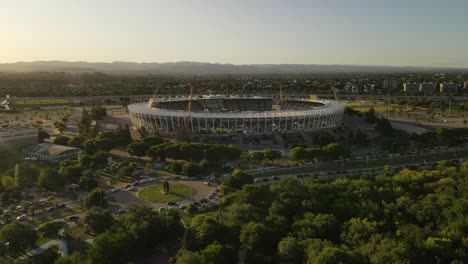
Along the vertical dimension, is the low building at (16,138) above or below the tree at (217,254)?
above

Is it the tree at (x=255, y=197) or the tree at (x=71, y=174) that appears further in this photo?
the tree at (x=71, y=174)

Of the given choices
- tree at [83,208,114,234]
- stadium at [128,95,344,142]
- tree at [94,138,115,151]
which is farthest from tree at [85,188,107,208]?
stadium at [128,95,344,142]

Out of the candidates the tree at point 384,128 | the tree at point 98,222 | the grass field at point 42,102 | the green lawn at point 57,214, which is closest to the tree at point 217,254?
the tree at point 98,222

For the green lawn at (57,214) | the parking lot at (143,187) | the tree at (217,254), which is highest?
the tree at (217,254)

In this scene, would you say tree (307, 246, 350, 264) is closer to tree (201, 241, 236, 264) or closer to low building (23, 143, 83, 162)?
tree (201, 241, 236, 264)

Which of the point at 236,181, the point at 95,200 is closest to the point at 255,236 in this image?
the point at 236,181

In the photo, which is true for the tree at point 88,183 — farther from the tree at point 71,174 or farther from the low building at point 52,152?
the low building at point 52,152

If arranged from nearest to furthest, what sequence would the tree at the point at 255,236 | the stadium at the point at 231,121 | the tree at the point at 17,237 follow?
the tree at the point at 17,237
the tree at the point at 255,236
the stadium at the point at 231,121
